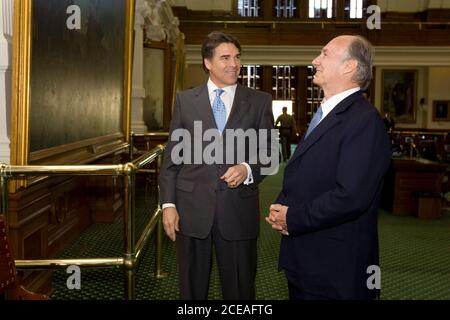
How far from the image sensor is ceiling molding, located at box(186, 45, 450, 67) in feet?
58.4

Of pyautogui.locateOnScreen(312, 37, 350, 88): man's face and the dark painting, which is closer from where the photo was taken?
pyautogui.locateOnScreen(312, 37, 350, 88): man's face

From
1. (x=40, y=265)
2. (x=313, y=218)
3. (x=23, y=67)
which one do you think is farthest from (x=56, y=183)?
(x=313, y=218)

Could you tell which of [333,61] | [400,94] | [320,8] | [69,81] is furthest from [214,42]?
[320,8]

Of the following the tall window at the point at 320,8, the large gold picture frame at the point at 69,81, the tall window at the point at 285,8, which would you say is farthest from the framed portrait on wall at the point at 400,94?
the large gold picture frame at the point at 69,81

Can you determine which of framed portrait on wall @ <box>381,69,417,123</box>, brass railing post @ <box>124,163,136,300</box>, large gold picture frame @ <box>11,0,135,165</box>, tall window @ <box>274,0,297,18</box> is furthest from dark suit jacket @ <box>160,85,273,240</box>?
tall window @ <box>274,0,297,18</box>

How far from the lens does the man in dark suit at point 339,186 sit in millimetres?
1983

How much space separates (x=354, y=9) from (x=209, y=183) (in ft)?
74.4

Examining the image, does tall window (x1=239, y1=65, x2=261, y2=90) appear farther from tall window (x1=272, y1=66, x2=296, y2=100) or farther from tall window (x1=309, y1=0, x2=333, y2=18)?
tall window (x1=309, y1=0, x2=333, y2=18)

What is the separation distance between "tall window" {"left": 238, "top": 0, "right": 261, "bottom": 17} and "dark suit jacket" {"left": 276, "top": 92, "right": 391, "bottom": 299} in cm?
2218

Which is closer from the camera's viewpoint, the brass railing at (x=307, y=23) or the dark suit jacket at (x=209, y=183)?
the dark suit jacket at (x=209, y=183)

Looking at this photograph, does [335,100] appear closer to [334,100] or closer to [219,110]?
[334,100]

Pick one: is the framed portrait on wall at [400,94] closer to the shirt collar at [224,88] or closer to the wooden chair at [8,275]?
the shirt collar at [224,88]

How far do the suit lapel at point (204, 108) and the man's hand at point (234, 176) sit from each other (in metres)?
0.26

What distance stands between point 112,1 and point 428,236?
486 centimetres
